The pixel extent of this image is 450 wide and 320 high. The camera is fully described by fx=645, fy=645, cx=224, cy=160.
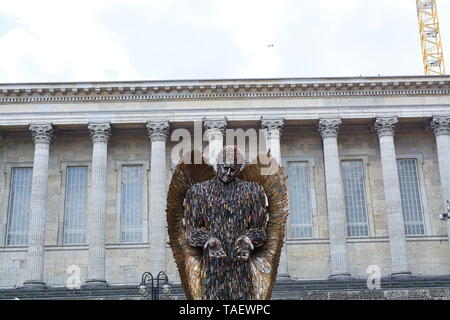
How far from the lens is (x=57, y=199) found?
37094 mm

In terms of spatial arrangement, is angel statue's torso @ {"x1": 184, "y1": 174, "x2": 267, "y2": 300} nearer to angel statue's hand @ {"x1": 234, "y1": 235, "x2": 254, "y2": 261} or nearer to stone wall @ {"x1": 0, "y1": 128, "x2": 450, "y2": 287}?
angel statue's hand @ {"x1": 234, "y1": 235, "x2": 254, "y2": 261}

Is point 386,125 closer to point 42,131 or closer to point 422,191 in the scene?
point 422,191

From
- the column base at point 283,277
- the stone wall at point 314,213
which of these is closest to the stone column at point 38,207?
the stone wall at point 314,213

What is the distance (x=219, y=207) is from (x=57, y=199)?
103ft

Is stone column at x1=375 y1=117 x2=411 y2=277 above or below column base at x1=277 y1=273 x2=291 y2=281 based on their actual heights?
above

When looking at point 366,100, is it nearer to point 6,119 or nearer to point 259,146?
point 259,146

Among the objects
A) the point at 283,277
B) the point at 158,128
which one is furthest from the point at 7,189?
the point at 283,277

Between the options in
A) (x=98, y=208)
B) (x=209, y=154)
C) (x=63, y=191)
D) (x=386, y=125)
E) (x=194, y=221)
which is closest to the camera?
(x=194, y=221)

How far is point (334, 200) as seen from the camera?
34.6m

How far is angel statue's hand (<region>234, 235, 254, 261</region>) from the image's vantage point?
6.93 m

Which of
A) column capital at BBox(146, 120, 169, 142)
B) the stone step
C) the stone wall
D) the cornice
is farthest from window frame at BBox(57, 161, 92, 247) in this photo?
column capital at BBox(146, 120, 169, 142)

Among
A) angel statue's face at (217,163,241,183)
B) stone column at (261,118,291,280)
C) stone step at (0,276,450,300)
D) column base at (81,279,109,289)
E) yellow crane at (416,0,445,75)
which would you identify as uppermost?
yellow crane at (416,0,445,75)

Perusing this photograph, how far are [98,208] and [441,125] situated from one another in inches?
760

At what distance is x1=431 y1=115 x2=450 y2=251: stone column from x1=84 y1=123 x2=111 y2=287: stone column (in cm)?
1819
